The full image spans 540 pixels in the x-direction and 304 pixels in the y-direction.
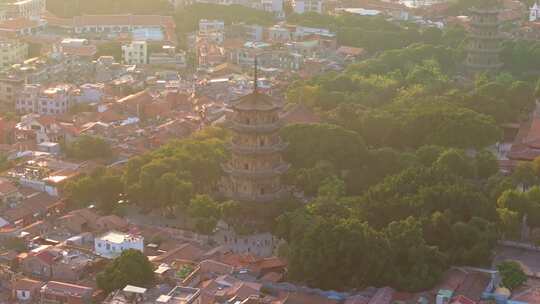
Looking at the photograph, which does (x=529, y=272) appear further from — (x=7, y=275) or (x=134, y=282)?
(x=7, y=275)

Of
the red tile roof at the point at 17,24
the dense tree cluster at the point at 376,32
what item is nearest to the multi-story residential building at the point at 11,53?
the red tile roof at the point at 17,24

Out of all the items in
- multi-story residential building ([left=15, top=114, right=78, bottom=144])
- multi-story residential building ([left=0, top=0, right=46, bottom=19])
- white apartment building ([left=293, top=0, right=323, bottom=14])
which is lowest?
multi-story residential building ([left=15, top=114, right=78, bottom=144])

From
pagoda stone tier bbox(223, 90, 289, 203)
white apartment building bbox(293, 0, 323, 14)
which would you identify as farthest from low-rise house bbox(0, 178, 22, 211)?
white apartment building bbox(293, 0, 323, 14)

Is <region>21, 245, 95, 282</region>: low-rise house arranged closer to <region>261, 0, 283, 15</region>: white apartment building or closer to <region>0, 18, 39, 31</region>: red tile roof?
<region>0, 18, 39, 31</region>: red tile roof

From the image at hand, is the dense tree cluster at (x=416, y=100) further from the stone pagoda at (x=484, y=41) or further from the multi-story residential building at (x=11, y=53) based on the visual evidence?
the multi-story residential building at (x=11, y=53)

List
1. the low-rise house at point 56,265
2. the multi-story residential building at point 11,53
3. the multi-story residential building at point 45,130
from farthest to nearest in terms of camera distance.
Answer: the multi-story residential building at point 11,53 < the multi-story residential building at point 45,130 < the low-rise house at point 56,265
